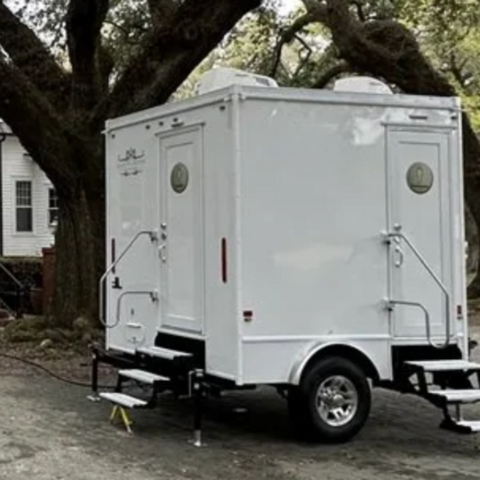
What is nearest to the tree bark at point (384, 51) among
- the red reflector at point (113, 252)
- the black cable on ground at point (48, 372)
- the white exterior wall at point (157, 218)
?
the black cable on ground at point (48, 372)

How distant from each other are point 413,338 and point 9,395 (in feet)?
14.1

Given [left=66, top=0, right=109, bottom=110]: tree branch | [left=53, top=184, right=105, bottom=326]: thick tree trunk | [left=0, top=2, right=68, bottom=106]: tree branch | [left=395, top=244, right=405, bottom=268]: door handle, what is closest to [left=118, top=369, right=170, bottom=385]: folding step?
[left=395, top=244, right=405, bottom=268]: door handle

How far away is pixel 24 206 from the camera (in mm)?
31812

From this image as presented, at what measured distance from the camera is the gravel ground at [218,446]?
287 inches

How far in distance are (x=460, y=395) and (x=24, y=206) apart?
2529 centimetres

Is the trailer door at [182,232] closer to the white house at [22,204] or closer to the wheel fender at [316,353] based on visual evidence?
the wheel fender at [316,353]

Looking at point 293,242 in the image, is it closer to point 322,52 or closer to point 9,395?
point 9,395

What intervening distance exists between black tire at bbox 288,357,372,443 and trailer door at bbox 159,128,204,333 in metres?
1.03

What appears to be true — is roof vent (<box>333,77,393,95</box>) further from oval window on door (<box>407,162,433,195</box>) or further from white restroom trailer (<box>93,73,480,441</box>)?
oval window on door (<box>407,162,433,195</box>)

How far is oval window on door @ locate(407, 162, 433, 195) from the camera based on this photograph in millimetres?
8609

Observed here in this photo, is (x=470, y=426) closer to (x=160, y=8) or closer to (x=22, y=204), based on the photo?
(x=160, y=8)

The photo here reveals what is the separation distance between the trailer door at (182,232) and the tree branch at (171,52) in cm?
520

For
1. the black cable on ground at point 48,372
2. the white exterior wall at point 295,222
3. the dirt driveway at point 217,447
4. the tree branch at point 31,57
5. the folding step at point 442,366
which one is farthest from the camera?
the tree branch at point 31,57

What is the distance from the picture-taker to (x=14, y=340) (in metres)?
13.9
